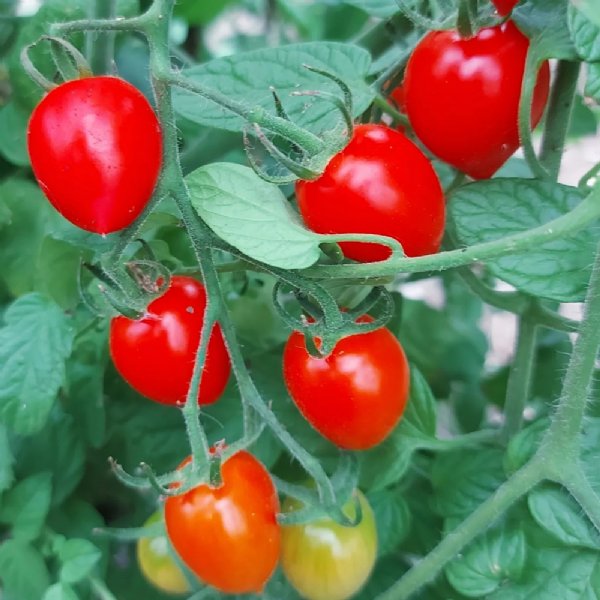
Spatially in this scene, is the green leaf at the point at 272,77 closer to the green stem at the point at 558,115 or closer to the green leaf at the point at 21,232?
the green stem at the point at 558,115

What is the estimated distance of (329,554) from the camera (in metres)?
0.59

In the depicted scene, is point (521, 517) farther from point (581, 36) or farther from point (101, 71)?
point (101, 71)

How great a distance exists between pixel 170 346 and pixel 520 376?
0.97ft

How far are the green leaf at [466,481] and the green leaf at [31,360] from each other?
0.33 m

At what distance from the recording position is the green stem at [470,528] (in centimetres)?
56

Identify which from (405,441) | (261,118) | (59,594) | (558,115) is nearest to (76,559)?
(59,594)

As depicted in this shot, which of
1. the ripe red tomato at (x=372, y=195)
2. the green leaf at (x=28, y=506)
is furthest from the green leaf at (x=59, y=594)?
the ripe red tomato at (x=372, y=195)

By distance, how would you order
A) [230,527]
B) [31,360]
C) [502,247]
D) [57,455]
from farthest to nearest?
[57,455] → [31,360] → [230,527] → [502,247]

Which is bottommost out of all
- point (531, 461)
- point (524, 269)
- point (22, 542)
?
point (22, 542)

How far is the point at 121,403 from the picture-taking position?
76 centimetres

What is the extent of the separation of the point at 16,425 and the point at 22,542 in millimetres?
119

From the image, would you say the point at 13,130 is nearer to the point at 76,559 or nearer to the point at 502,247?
the point at 76,559

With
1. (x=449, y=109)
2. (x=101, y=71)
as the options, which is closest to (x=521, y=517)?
(x=449, y=109)

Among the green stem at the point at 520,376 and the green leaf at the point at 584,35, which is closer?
the green leaf at the point at 584,35
